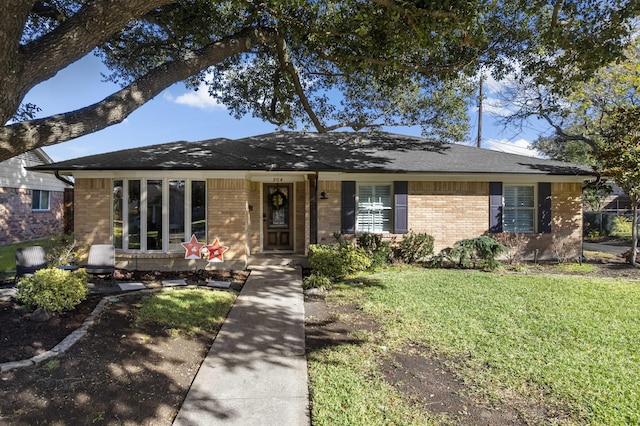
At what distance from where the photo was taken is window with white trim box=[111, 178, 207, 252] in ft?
31.8

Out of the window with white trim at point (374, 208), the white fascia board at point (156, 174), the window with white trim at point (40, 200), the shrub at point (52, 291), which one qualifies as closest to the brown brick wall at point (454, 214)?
the window with white trim at point (374, 208)

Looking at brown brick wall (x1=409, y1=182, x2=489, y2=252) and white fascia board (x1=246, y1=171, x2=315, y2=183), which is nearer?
white fascia board (x1=246, y1=171, x2=315, y2=183)

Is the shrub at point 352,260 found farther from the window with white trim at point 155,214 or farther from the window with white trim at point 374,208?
the window with white trim at point 155,214

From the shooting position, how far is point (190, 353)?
456 cm

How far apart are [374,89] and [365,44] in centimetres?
558

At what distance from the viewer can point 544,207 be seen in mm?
11070

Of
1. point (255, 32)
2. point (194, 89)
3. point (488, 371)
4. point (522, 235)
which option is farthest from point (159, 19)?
point (522, 235)

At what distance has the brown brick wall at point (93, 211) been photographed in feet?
32.1

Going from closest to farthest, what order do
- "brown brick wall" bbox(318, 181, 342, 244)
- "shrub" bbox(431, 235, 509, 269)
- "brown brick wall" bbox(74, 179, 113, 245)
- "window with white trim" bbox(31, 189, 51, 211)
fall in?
"shrub" bbox(431, 235, 509, 269) → "brown brick wall" bbox(74, 179, 113, 245) → "brown brick wall" bbox(318, 181, 342, 244) → "window with white trim" bbox(31, 189, 51, 211)

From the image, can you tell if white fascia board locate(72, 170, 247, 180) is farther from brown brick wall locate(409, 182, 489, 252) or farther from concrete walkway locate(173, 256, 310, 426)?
brown brick wall locate(409, 182, 489, 252)

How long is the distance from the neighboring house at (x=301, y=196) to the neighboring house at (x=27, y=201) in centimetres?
731

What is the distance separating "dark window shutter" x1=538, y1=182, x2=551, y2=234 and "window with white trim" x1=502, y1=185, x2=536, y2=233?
0.74 feet

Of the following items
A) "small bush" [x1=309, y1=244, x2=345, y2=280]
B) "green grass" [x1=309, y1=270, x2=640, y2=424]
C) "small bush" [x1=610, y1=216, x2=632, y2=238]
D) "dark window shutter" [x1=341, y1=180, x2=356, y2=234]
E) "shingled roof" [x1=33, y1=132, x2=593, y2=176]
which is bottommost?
"green grass" [x1=309, y1=270, x2=640, y2=424]

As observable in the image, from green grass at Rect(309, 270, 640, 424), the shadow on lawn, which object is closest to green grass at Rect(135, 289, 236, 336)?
the shadow on lawn
